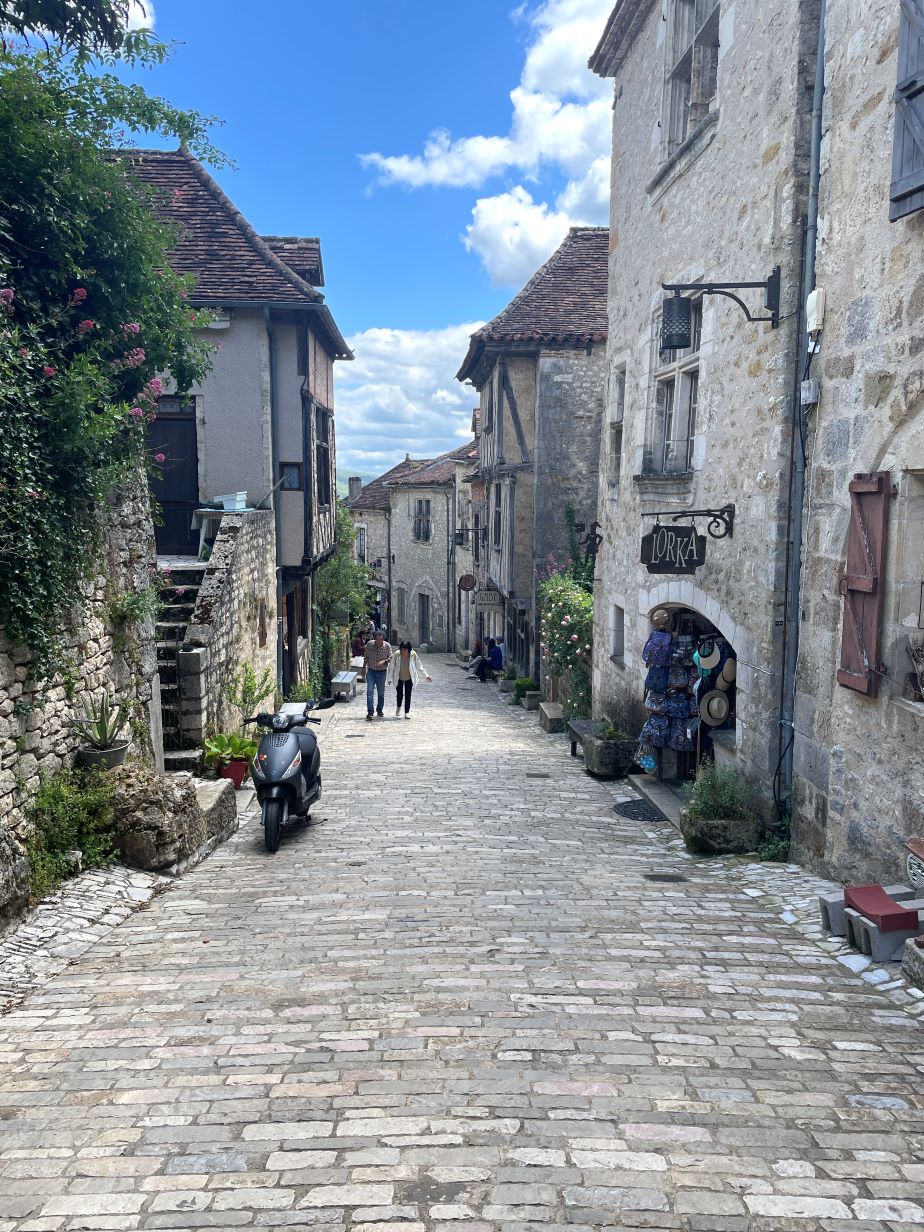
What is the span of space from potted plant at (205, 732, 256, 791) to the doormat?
3.63m

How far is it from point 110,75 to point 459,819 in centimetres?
643

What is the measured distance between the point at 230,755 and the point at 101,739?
9.30 ft

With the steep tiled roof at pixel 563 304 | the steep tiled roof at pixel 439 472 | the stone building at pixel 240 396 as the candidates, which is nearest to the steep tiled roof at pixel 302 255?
the stone building at pixel 240 396

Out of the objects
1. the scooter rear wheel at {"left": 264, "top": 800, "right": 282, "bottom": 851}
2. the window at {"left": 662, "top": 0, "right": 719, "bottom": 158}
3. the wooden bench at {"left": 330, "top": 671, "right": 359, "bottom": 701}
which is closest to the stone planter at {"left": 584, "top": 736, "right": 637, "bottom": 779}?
the scooter rear wheel at {"left": 264, "top": 800, "right": 282, "bottom": 851}

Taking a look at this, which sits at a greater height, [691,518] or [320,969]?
[691,518]

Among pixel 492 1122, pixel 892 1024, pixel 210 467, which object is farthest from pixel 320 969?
pixel 210 467

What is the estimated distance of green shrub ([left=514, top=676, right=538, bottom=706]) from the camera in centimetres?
1789

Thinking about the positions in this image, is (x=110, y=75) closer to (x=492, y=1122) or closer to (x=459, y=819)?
(x=459, y=819)

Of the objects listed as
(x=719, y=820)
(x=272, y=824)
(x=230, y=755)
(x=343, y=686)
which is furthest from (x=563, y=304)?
(x=272, y=824)

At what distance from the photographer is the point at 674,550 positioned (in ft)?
25.5

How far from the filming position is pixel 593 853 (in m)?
6.87

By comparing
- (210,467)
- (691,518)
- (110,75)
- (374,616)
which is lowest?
(374,616)

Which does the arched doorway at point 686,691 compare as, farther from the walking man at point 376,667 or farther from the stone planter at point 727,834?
the walking man at point 376,667

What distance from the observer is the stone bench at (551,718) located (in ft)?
46.5
